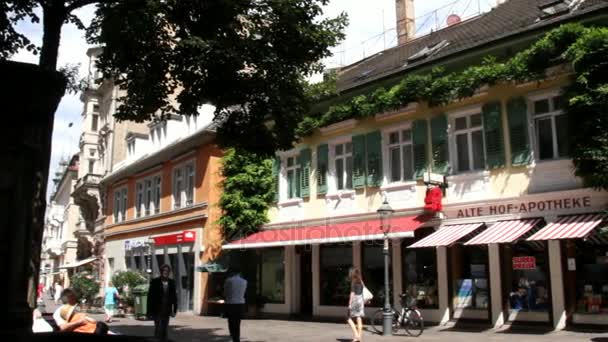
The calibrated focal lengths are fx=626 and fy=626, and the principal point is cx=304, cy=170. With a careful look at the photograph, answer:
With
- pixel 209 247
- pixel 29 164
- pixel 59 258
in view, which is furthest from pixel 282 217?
pixel 59 258

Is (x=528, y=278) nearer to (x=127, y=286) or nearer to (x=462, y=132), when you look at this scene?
(x=462, y=132)

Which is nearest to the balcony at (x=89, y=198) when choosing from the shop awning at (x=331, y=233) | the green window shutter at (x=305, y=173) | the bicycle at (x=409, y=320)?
the shop awning at (x=331, y=233)

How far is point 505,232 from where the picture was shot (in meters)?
15.5

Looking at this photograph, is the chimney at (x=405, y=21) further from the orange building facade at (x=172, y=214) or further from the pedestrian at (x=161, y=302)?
the pedestrian at (x=161, y=302)

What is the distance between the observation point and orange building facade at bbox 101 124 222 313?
1043 inches

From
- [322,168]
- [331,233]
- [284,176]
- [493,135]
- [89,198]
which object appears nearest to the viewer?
[493,135]

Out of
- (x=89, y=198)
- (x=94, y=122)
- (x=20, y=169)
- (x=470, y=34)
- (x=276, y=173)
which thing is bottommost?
(x=20, y=169)

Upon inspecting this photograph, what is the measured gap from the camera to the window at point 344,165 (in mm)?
21125

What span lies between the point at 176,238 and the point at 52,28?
21990 millimetres

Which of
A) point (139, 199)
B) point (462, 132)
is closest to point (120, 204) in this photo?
point (139, 199)

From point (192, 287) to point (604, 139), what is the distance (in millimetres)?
18750

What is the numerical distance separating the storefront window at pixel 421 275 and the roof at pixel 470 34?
5535 millimetres

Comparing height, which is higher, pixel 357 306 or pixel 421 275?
Answer: pixel 421 275

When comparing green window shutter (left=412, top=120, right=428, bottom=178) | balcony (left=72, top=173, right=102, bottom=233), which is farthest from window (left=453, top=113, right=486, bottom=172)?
balcony (left=72, top=173, right=102, bottom=233)
